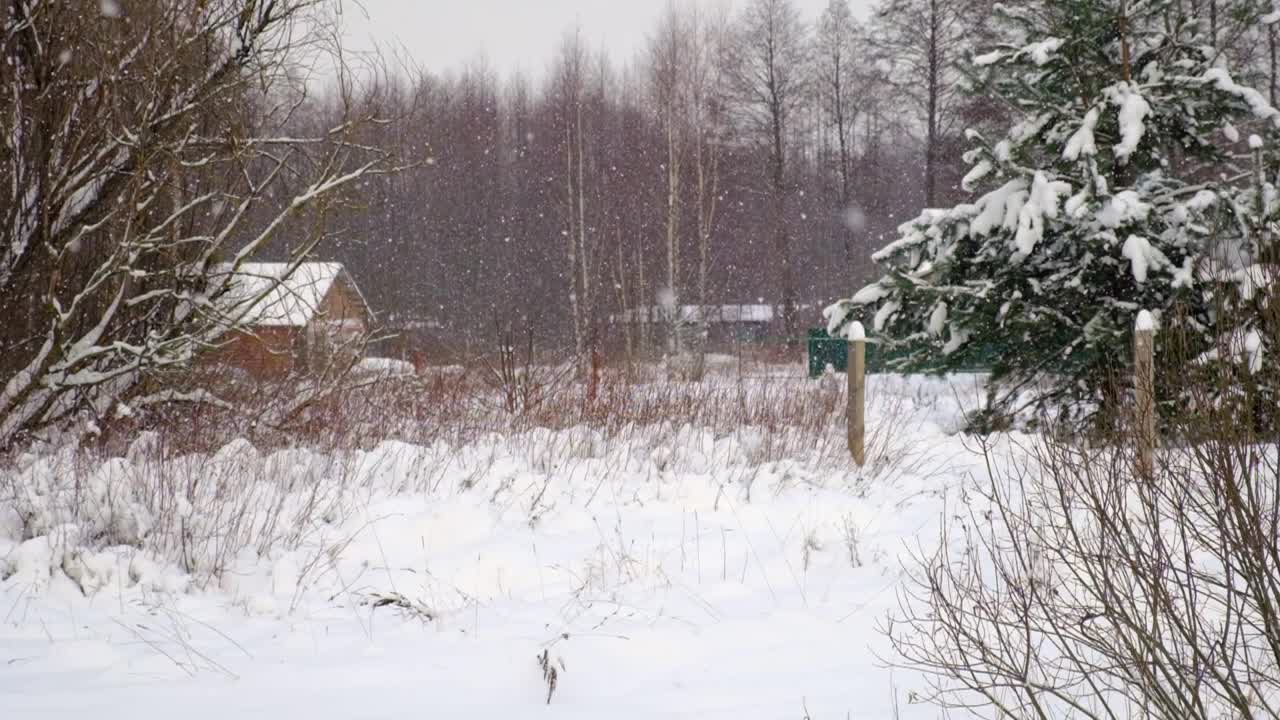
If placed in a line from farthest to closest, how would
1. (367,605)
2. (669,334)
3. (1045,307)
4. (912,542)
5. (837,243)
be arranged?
(837,243)
(669,334)
(1045,307)
(912,542)
(367,605)

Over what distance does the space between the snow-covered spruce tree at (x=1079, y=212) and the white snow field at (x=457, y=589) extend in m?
1.76

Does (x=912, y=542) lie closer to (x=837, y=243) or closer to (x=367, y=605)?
(x=367, y=605)

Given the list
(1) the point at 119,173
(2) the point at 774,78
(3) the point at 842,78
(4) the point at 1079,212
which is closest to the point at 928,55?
(2) the point at 774,78

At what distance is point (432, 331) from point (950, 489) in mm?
23165

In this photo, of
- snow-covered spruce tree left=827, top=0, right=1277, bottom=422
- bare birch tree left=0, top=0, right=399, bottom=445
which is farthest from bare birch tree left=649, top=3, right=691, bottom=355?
bare birch tree left=0, top=0, right=399, bottom=445

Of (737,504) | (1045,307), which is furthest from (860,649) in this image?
(1045,307)

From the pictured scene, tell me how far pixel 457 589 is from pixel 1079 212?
523 centimetres

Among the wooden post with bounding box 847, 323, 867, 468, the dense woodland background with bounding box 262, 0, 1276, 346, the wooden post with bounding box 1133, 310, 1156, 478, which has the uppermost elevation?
the dense woodland background with bounding box 262, 0, 1276, 346

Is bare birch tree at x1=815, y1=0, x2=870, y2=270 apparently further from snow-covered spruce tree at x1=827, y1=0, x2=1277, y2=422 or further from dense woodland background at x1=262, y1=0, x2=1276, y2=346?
snow-covered spruce tree at x1=827, y1=0, x2=1277, y2=422

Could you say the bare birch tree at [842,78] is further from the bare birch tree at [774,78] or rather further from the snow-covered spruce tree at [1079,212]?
the snow-covered spruce tree at [1079,212]

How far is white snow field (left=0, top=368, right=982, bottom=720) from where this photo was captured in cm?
291

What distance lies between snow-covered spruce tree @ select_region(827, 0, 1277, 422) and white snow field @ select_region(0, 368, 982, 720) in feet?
5.79

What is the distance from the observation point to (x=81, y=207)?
17.1ft

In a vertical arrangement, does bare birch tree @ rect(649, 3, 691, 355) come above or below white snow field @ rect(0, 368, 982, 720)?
above
